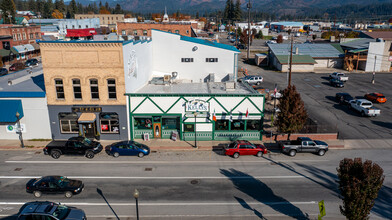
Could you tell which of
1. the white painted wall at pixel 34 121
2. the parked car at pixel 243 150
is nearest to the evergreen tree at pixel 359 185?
the parked car at pixel 243 150

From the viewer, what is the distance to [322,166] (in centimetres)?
2612

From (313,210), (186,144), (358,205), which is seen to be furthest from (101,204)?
(358,205)

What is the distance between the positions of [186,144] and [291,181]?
11826 millimetres

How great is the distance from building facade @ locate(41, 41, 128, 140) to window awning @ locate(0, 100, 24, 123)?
315 centimetres

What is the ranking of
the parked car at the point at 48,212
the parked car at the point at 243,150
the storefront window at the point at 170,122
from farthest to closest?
the storefront window at the point at 170,122
the parked car at the point at 243,150
the parked car at the point at 48,212

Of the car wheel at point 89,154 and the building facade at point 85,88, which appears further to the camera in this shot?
the building facade at point 85,88

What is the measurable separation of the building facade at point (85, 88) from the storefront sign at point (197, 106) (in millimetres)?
6877

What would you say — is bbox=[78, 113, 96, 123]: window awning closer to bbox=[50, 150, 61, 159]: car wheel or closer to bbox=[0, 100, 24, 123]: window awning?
bbox=[50, 150, 61, 159]: car wheel

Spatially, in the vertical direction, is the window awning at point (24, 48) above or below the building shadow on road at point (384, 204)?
above

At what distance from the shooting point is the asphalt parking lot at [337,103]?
35166 mm

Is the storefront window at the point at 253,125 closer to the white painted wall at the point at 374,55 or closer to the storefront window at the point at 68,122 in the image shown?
the storefront window at the point at 68,122

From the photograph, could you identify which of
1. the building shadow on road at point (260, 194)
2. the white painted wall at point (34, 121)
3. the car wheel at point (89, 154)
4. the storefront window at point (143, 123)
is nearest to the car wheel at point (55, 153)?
the car wheel at point (89, 154)

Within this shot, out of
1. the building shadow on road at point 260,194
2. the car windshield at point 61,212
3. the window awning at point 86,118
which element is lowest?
the building shadow on road at point 260,194

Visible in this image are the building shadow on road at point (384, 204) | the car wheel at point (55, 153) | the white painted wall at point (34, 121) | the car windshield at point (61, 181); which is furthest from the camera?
the white painted wall at point (34, 121)
